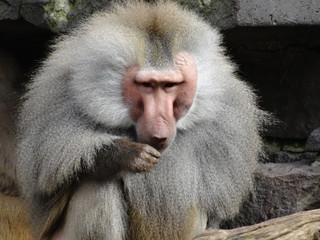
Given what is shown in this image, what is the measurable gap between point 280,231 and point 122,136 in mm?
1215

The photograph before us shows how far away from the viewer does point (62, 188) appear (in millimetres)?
4371

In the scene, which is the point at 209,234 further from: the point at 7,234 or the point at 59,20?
the point at 7,234

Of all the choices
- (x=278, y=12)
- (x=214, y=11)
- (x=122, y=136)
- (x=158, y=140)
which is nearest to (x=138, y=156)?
(x=158, y=140)

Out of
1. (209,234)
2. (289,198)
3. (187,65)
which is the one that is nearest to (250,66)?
(289,198)

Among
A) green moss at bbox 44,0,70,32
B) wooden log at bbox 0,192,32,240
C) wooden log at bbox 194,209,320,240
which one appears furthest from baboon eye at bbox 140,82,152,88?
wooden log at bbox 0,192,32,240

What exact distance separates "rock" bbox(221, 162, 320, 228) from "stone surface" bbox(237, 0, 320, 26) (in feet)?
3.78

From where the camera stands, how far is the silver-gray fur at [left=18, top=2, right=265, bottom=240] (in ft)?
13.9

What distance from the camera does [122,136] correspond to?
4.32m

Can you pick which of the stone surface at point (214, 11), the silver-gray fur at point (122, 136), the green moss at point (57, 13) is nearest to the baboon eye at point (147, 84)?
the silver-gray fur at point (122, 136)

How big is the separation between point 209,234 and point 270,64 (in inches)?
91.5

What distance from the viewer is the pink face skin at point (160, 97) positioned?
403cm

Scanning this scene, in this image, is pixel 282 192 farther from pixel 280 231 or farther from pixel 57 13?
pixel 57 13

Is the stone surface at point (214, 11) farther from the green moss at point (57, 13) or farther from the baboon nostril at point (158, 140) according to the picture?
the baboon nostril at point (158, 140)

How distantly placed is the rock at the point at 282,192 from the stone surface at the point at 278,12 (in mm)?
1152
